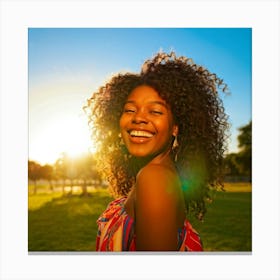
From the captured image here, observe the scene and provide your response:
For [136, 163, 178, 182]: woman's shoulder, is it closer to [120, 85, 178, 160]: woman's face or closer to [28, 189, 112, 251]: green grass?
[120, 85, 178, 160]: woman's face

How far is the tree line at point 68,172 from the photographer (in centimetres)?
317

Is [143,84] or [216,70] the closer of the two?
[143,84]

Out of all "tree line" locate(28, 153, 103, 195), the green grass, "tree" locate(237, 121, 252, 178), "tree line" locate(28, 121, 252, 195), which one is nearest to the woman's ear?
"tree line" locate(28, 121, 252, 195)

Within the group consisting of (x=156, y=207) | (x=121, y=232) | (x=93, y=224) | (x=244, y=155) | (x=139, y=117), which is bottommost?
(x=93, y=224)

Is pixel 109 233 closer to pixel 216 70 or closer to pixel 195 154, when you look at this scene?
pixel 195 154

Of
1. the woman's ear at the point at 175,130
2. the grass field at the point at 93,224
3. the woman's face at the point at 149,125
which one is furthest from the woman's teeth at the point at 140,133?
the grass field at the point at 93,224

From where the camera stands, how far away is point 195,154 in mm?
2564

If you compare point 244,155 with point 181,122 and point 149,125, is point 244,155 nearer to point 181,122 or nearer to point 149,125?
point 181,122

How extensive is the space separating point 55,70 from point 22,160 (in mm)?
810
